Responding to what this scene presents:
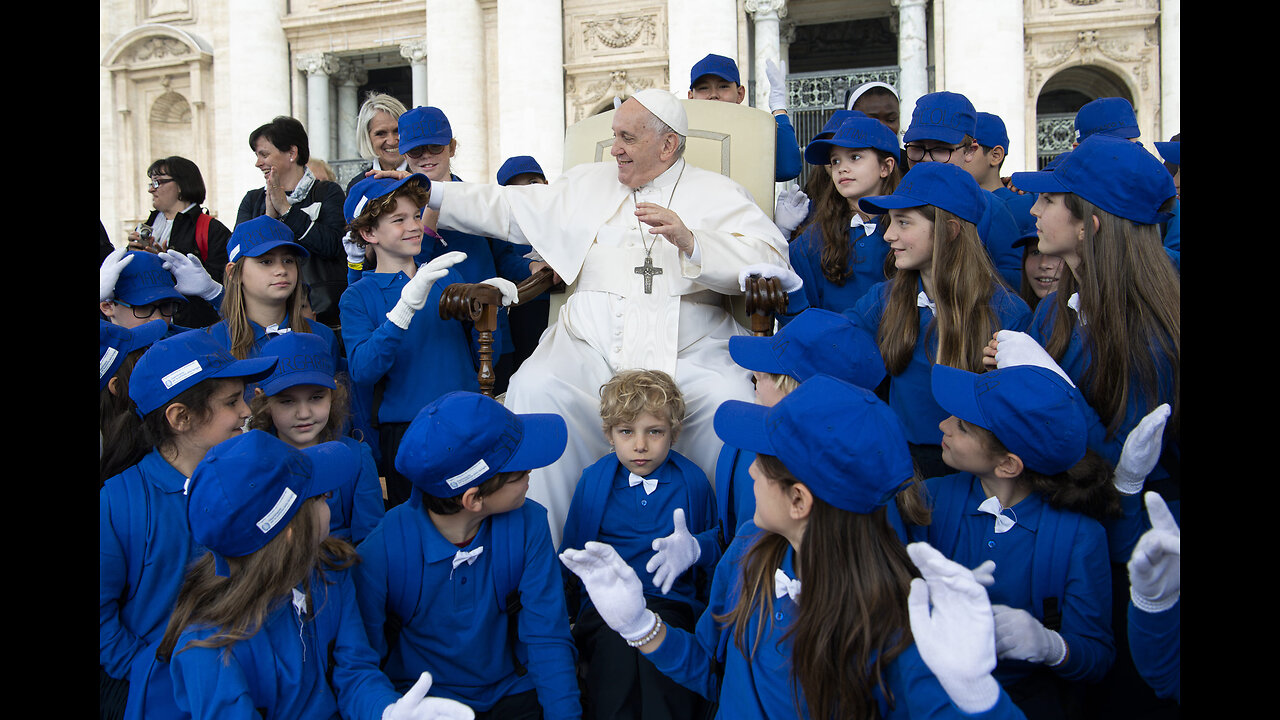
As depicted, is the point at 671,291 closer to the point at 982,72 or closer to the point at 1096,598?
the point at 1096,598

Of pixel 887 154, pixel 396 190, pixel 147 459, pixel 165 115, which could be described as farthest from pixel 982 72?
pixel 165 115

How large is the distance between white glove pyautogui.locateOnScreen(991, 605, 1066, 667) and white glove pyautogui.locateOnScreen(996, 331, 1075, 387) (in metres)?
0.65

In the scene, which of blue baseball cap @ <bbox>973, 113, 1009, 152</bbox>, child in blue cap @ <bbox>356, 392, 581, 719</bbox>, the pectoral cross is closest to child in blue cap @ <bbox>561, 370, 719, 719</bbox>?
child in blue cap @ <bbox>356, 392, 581, 719</bbox>

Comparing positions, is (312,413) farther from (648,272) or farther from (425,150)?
(425,150)

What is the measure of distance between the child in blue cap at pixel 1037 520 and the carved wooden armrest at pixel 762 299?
40.1 inches

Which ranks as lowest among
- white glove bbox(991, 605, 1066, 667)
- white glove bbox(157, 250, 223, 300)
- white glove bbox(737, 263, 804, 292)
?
white glove bbox(991, 605, 1066, 667)

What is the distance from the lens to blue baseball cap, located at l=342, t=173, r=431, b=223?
3402 mm

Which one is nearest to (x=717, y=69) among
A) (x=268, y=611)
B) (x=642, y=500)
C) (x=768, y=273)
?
(x=768, y=273)

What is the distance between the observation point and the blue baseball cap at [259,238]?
11.1 feet

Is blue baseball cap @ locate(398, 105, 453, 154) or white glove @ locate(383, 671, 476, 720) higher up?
blue baseball cap @ locate(398, 105, 453, 154)

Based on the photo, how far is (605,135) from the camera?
4254 mm

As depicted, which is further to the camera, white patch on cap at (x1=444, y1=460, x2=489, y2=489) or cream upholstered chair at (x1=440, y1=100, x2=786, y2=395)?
cream upholstered chair at (x1=440, y1=100, x2=786, y2=395)

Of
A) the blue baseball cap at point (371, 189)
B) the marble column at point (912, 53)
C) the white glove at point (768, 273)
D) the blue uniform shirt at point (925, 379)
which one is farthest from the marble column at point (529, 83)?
the blue uniform shirt at point (925, 379)

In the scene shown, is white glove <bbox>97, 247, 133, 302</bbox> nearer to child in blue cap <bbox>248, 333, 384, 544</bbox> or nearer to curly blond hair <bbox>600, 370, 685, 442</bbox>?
Answer: child in blue cap <bbox>248, 333, 384, 544</bbox>
